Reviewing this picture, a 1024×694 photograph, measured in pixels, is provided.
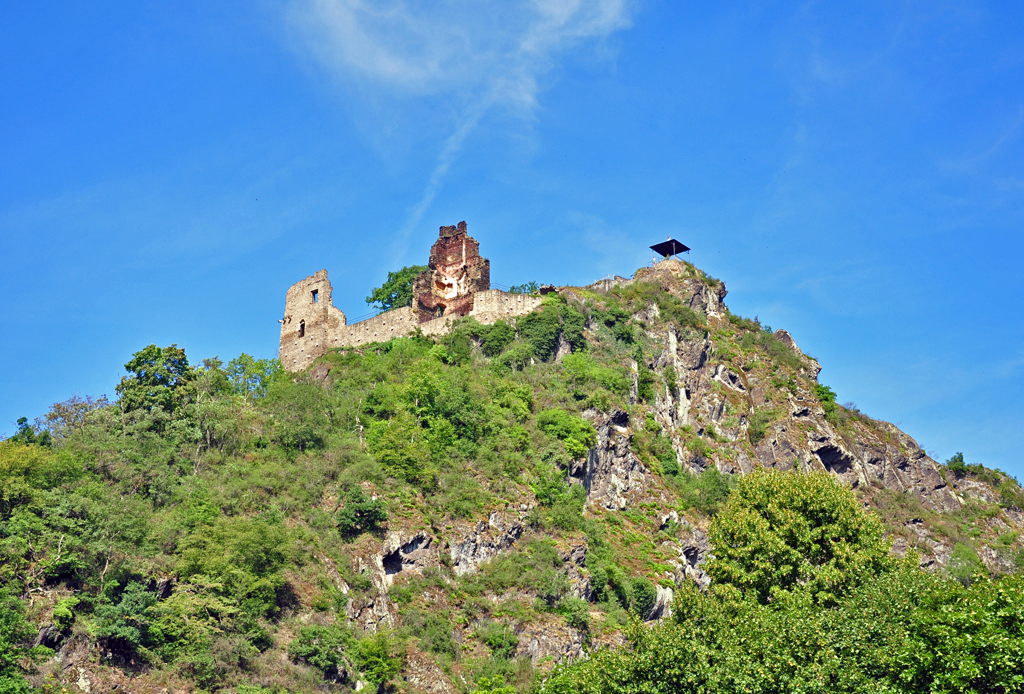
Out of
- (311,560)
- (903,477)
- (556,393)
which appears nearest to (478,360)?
(556,393)

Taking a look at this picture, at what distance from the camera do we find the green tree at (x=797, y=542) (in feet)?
135

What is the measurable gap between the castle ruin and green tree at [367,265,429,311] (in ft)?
17.3

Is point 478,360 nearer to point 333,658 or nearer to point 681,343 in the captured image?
point 681,343

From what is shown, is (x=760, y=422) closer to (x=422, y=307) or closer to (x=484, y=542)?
(x=422, y=307)

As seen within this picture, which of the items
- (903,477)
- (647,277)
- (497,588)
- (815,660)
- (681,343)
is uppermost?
(647,277)

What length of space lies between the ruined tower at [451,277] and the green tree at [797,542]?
101 feet

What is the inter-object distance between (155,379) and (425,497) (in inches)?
634

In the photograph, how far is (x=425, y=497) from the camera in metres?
52.5

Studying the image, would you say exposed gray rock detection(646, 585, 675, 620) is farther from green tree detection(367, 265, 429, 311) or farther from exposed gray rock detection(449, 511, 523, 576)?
green tree detection(367, 265, 429, 311)

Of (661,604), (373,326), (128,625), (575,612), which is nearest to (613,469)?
(661,604)

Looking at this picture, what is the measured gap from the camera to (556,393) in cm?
6212

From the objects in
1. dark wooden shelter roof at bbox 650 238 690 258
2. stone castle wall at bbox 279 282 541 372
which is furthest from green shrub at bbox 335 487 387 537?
dark wooden shelter roof at bbox 650 238 690 258

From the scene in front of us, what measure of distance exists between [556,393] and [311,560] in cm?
2057

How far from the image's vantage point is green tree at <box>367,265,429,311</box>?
79.7 meters
